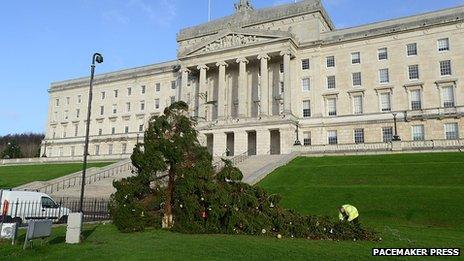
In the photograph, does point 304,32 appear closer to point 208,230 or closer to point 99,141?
point 99,141

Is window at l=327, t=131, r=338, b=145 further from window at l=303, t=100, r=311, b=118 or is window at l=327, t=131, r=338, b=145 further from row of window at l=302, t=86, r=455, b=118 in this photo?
window at l=303, t=100, r=311, b=118

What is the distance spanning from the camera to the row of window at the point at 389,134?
167ft

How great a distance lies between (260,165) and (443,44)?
3160 centimetres

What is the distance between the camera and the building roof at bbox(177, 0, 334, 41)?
62.7m

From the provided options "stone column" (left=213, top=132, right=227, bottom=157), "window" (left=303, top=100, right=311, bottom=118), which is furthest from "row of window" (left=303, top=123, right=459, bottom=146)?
"stone column" (left=213, top=132, right=227, bottom=157)

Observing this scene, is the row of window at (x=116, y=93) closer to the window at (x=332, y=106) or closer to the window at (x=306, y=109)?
the window at (x=306, y=109)

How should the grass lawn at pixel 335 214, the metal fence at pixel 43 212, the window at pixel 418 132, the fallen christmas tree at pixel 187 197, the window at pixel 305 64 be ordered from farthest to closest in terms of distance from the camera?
1. the window at pixel 305 64
2. the window at pixel 418 132
3. the metal fence at pixel 43 212
4. the fallen christmas tree at pixel 187 197
5. the grass lawn at pixel 335 214

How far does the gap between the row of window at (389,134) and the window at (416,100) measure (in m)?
2.98

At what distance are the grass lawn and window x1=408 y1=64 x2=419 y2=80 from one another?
1843 cm

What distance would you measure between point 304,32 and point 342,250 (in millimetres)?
53286

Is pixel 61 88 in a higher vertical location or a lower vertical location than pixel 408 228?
higher

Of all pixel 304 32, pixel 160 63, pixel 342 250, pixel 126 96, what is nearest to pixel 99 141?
pixel 126 96

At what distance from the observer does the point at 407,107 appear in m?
54.4

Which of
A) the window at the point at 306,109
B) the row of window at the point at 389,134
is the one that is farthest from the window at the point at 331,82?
the row of window at the point at 389,134
